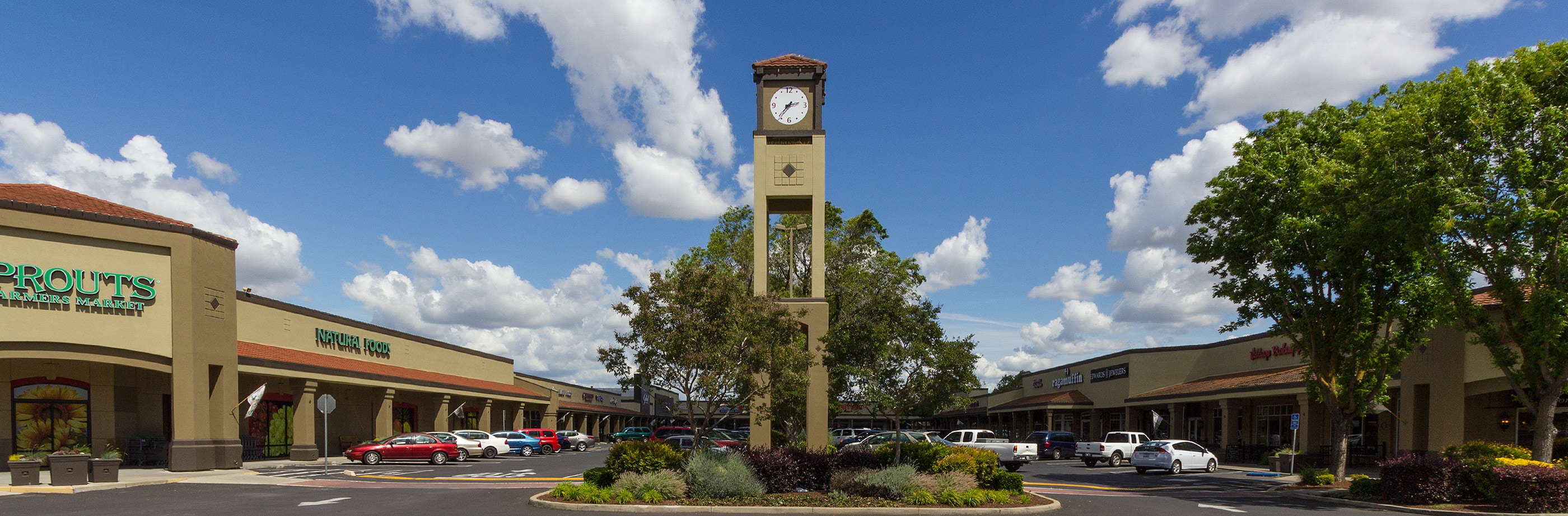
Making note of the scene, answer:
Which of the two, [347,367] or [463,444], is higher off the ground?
[347,367]

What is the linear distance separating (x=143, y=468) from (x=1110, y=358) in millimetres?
46038

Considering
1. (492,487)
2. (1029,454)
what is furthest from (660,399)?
(1029,454)

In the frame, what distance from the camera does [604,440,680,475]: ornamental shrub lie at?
19.1 m

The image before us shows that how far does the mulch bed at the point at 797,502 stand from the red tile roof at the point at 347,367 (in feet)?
60.8

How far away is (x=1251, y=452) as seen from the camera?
131 feet

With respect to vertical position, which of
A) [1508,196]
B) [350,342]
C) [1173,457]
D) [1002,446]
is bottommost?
[1173,457]

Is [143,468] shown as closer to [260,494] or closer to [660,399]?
[260,494]

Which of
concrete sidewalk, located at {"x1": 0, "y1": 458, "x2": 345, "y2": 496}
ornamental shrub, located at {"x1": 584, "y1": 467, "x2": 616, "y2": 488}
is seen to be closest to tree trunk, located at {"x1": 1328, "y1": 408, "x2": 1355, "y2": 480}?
ornamental shrub, located at {"x1": 584, "y1": 467, "x2": 616, "y2": 488}

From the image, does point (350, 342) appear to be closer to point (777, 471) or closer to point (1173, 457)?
point (777, 471)

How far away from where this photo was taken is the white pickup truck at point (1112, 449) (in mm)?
37156

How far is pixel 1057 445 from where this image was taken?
140ft

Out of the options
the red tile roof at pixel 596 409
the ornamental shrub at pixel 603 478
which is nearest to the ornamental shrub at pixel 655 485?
the ornamental shrub at pixel 603 478

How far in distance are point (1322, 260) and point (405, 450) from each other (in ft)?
101

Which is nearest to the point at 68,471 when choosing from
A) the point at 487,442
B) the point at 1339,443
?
the point at 487,442
